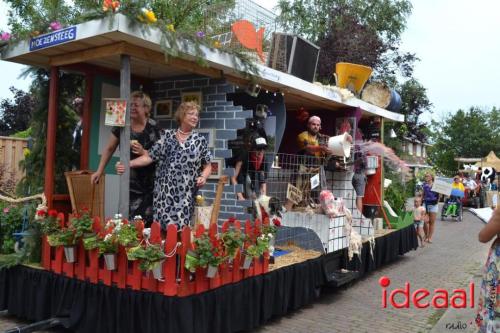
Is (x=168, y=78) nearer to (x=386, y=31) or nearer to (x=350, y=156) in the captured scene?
(x=350, y=156)

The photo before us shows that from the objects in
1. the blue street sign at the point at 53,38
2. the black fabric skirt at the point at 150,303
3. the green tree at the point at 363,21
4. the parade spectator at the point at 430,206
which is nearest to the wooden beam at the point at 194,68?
the blue street sign at the point at 53,38

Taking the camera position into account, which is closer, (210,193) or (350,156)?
(210,193)

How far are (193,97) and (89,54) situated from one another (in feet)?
4.01

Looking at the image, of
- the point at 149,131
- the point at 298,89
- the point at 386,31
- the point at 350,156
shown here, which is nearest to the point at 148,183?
the point at 149,131

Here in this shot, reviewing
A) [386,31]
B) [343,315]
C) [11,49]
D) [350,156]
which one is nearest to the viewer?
[11,49]

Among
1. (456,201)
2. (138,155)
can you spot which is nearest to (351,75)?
(138,155)

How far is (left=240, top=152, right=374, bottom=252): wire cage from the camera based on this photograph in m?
5.44

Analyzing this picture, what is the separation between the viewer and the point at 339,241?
18.7 feet

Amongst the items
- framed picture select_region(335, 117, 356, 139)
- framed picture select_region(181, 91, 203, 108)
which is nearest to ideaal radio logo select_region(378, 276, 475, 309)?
framed picture select_region(335, 117, 356, 139)

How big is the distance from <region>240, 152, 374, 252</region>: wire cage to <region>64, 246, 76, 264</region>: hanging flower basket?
201 centimetres

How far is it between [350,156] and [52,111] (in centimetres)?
449

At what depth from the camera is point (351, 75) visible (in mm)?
7398

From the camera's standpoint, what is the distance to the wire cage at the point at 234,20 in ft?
15.9

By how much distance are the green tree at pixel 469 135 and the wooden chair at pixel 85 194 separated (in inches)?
1380
